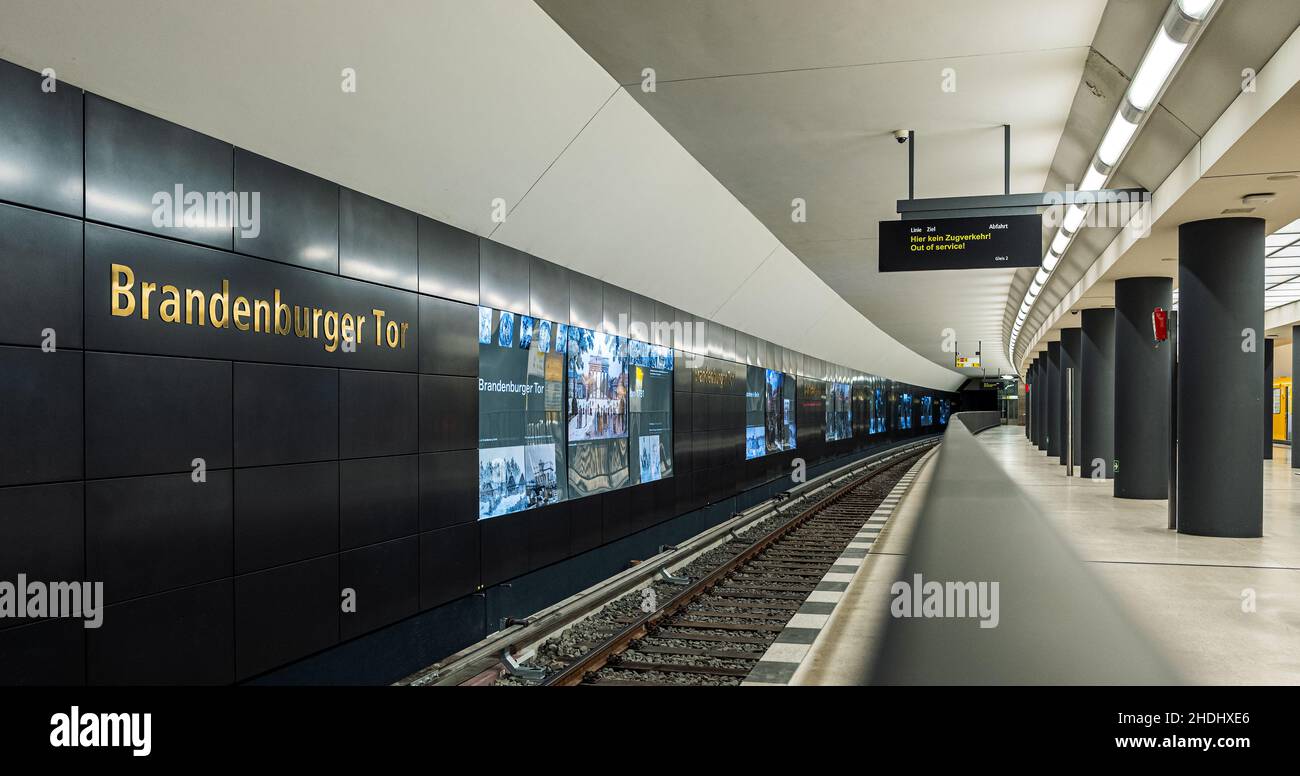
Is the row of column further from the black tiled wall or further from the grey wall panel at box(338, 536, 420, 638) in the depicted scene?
the grey wall panel at box(338, 536, 420, 638)

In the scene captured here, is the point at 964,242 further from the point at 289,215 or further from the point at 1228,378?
the point at 289,215

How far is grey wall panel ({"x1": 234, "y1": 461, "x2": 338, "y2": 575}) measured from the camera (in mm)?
4699

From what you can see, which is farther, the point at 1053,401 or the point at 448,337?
the point at 1053,401

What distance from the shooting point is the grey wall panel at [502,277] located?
7.36 metres

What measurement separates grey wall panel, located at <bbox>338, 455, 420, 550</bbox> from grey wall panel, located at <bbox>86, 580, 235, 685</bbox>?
1103 millimetres

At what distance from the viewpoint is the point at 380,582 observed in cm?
586

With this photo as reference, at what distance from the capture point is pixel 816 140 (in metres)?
8.84

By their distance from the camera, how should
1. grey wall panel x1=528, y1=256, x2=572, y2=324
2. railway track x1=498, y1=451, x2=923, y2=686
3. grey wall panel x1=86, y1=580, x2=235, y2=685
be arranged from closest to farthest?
grey wall panel x1=86, y1=580, x2=235, y2=685 < railway track x1=498, y1=451, x2=923, y2=686 < grey wall panel x1=528, y1=256, x2=572, y2=324

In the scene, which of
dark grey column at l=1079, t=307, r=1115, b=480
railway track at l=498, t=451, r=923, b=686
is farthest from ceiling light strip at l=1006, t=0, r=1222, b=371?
dark grey column at l=1079, t=307, r=1115, b=480

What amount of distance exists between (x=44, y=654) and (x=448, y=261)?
157 inches

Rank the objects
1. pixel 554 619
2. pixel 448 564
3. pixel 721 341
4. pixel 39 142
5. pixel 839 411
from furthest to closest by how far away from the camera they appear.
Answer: pixel 839 411 < pixel 721 341 < pixel 554 619 < pixel 448 564 < pixel 39 142

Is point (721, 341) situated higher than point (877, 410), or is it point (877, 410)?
point (721, 341)

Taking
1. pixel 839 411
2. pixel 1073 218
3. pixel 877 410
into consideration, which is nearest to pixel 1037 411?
pixel 877 410
